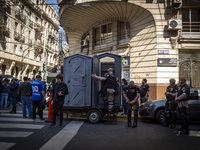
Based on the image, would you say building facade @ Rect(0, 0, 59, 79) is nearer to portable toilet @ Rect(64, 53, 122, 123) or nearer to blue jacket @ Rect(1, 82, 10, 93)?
blue jacket @ Rect(1, 82, 10, 93)

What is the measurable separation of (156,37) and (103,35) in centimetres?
579

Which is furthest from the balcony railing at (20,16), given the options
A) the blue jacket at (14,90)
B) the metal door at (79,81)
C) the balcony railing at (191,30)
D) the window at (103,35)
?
the metal door at (79,81)

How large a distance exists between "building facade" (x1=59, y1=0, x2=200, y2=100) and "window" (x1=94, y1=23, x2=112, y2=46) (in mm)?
1571

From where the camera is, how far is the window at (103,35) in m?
16.3

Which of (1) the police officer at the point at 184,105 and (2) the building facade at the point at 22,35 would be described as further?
(2) the building facade at the point at 22,35

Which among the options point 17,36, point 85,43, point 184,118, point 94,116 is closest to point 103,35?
point 85,43

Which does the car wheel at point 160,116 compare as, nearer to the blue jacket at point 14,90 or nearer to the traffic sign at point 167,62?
the traffic sign at point 167,62

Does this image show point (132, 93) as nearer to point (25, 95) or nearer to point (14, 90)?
point (25, 95)

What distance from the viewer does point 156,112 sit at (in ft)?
25.0

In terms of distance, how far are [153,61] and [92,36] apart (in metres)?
7.56

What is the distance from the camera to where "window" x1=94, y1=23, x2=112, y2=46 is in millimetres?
16297

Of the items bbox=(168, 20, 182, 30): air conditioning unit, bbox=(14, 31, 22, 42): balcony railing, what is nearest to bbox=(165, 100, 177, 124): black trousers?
bbox=(168, 20, 182, 30): air conditioning unit

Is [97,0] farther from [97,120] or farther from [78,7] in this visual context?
[97,120]

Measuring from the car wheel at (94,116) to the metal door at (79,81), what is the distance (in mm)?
550
